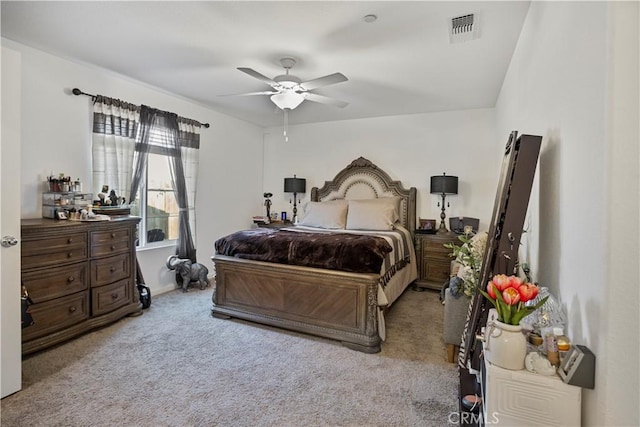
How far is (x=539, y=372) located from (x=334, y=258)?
6.20 feet

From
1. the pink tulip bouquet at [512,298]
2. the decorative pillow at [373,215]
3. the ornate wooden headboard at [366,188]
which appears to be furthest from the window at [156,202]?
the pink tulip bouquet at [512,298]

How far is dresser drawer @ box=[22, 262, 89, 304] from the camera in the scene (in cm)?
253

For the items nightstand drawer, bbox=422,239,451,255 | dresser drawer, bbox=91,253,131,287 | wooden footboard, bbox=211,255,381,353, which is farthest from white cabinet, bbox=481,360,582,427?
nightstand drawer, bbox=422,239,451,255

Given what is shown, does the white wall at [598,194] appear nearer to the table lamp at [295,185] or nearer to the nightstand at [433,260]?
the nightstand at [433,260]

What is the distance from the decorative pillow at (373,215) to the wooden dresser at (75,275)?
2.66 metres

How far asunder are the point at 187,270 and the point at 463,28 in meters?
3.93

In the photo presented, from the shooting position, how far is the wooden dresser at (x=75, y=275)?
2535mm

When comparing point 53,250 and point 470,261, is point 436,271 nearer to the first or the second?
point 470,261

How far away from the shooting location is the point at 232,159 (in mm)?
5355

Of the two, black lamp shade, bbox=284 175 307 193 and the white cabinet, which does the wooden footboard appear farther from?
black lamp shade, bbox=284 175 307 193

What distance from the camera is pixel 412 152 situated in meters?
5.05

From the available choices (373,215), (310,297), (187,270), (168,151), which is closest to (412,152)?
(373,215)

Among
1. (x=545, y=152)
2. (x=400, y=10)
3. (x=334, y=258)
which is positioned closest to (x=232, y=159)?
(x=334, y=258)

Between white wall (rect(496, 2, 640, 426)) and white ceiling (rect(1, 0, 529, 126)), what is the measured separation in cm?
110
